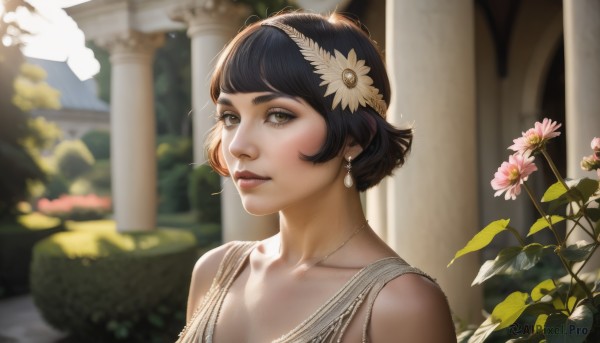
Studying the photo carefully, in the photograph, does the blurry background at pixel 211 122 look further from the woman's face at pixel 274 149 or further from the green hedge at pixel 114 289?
the woman's face at pixel 274 149

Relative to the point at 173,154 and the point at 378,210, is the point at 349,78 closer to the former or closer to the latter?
the point at 378,210

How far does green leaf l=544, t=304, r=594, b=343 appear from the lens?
1.95 metres

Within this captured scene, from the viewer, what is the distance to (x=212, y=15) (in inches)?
359

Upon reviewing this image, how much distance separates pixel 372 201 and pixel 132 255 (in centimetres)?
466

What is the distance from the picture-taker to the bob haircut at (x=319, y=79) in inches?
73.5

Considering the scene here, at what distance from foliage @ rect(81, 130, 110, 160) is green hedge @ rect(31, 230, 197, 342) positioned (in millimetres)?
20707

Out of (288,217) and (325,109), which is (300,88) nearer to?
(325,109)

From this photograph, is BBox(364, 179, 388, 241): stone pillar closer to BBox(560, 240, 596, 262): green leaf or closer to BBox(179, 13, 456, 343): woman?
BBox(560, 240, 596, 262): green leaf

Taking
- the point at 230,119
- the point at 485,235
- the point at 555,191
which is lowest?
the point at 485,235

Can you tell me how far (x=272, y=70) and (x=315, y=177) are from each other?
33 cm

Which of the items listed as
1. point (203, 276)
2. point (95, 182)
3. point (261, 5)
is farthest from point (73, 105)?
point (203, 276)

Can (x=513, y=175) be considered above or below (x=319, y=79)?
below

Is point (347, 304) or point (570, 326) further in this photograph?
point (570, 326)

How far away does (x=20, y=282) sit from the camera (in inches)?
558
